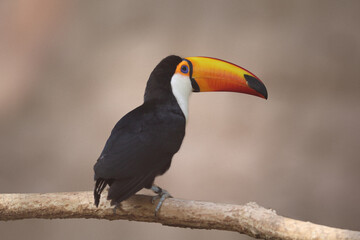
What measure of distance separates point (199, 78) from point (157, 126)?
55cm

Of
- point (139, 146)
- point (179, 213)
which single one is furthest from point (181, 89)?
point (179, 213)

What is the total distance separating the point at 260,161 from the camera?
4.66 metres

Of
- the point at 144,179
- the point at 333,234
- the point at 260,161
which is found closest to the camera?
the point at 333,234

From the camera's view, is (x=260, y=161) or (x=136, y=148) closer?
(x=136, y=148)

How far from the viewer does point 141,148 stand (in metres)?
2.43

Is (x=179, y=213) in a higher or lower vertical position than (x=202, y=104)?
lower

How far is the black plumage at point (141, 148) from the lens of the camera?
233 cm

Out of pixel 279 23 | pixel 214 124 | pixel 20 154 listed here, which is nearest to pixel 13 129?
pixel 20 154

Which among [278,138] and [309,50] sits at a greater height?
[309,50]

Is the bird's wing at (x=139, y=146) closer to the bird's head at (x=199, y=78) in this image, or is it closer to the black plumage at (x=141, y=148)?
the black plumage at (x=141, y=148)

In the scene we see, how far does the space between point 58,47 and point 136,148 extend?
2846 mm

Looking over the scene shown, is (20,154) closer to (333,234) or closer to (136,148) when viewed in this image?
(136,148)

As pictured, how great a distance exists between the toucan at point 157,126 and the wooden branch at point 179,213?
0.08 m

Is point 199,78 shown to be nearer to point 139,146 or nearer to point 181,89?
point 181,89
